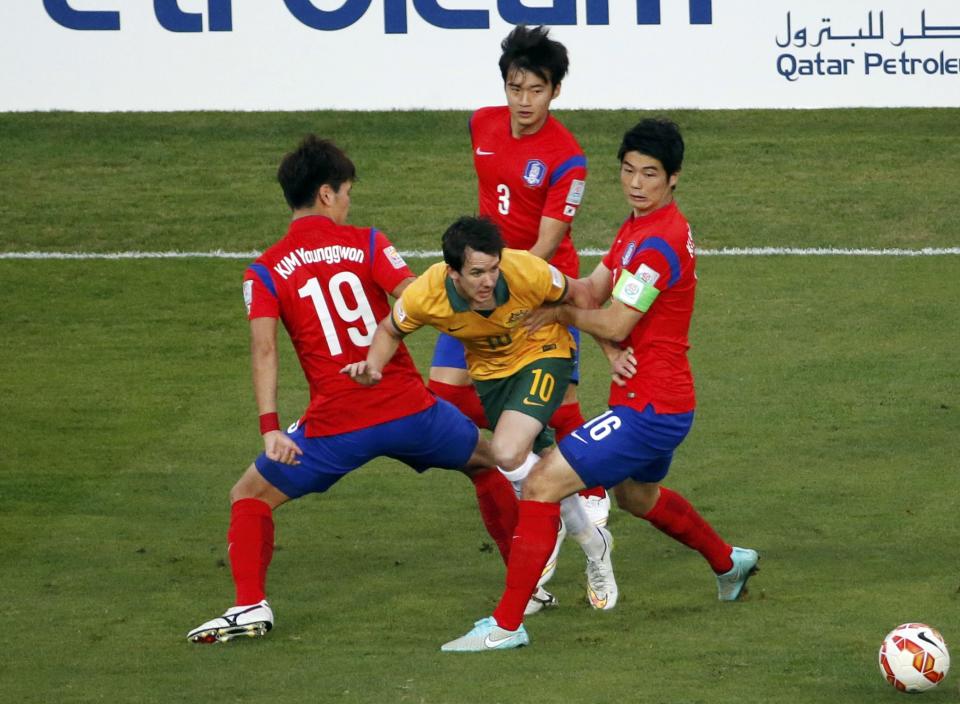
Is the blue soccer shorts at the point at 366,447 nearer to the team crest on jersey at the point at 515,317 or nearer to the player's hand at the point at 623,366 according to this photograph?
the team crest on jersey at the point at 515,317

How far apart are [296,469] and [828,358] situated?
600cm

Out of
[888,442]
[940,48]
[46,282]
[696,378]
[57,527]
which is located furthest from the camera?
[940,48]

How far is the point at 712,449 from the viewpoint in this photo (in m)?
10.3

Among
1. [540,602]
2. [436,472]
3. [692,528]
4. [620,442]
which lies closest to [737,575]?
[692,528]

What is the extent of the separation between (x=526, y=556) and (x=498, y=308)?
3.40ft

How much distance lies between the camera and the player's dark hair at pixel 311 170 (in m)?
7.28

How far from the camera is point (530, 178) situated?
8547mm

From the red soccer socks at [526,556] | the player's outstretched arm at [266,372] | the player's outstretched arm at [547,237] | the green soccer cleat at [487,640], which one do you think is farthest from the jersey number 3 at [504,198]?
the green soccer cleat at [487,640]

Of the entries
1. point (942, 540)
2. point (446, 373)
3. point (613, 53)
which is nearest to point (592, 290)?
point (446, 373)

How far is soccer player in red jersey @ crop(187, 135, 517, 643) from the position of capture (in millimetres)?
7141

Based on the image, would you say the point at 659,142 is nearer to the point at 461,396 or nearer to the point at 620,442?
the point at 620,442

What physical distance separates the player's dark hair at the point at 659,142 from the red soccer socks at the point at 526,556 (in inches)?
59.5

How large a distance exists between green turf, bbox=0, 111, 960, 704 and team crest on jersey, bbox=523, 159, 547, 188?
186cm

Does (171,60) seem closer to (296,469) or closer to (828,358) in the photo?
(828,358)
